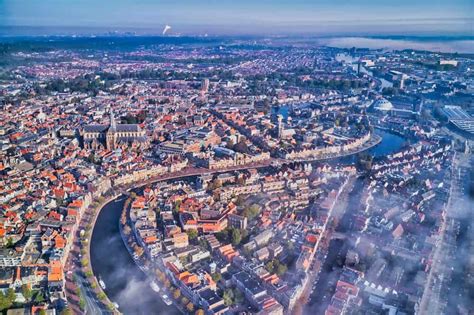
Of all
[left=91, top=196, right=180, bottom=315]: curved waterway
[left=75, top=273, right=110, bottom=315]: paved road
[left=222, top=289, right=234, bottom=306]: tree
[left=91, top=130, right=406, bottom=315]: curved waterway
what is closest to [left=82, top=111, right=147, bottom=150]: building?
[left=91, top=130, right=406, bottom=315]: curved waterway

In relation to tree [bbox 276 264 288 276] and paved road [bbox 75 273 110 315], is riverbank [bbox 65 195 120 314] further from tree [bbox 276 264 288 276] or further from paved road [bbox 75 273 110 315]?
tree [bbox 276 264 288 276]

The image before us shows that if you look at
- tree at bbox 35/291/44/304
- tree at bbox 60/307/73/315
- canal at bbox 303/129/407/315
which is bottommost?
canal at bbox 303/129/407/315

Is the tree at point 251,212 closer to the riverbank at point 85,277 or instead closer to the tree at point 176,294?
the tree at point 176,294

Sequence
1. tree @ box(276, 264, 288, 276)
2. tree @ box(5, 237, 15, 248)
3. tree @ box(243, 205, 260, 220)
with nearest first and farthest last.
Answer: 1. tree @ box(276, 264, 288, 276)
2. tree @ box(5, 237, 15, 248)
3. tree @ box(243, 205, 260, 220)

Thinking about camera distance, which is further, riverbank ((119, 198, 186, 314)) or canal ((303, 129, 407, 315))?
riverbank ((119, 198, 186, 314))

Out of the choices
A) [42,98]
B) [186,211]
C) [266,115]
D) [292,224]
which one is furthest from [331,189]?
[42,98]

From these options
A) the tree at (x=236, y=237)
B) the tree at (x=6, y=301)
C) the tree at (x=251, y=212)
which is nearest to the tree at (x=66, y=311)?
the tree at (x=6, y=301)

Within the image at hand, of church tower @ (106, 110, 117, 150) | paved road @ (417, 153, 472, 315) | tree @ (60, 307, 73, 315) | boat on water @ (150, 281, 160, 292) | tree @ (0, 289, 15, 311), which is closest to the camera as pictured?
tree @ (60, 307, 73, 315)

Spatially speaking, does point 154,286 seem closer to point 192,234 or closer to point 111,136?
point 192,234
